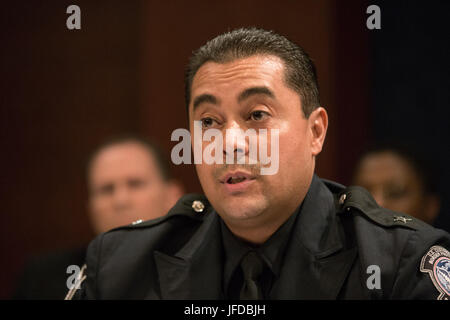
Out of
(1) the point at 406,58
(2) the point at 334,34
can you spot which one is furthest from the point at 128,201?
(1) the point at 406,58

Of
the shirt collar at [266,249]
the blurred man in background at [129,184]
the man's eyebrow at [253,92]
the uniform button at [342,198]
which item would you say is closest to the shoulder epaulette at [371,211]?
the uniform button at [342,198]

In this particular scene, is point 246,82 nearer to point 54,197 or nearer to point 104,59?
point 104,59

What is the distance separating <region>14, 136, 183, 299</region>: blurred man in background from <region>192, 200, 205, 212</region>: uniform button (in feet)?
1.12

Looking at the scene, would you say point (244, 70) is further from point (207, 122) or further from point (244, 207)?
point (244, 207)

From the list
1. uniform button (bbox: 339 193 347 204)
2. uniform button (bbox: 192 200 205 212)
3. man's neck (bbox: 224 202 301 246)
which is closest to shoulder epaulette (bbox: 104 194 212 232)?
uniform button (bbox: 192 200 205 212)

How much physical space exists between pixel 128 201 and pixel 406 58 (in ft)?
3.49

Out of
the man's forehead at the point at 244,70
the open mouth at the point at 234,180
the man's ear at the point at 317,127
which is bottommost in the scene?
the open mouth at the point at 234,180

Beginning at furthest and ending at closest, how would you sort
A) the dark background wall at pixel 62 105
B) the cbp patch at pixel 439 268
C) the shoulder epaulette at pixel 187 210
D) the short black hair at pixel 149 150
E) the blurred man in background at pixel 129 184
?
the dark background wall at pixel 62 105
the short black hair at pixel 149 150
the blurred man in background at pixel 129 184
the shoulder epaulette at pixel 187 210
the cbp patch at pixel 439 268

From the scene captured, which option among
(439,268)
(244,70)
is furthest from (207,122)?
(439,268)

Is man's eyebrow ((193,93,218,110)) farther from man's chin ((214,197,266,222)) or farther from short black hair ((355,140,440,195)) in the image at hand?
short black hair ((355,140,440,195))

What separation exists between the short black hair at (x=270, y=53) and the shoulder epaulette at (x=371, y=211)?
24 cm

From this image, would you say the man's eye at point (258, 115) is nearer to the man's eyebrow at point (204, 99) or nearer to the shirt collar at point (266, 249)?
the man's eyebrow at point (204, 99)

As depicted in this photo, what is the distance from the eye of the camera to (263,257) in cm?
123

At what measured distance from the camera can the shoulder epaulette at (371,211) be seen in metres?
1.18
